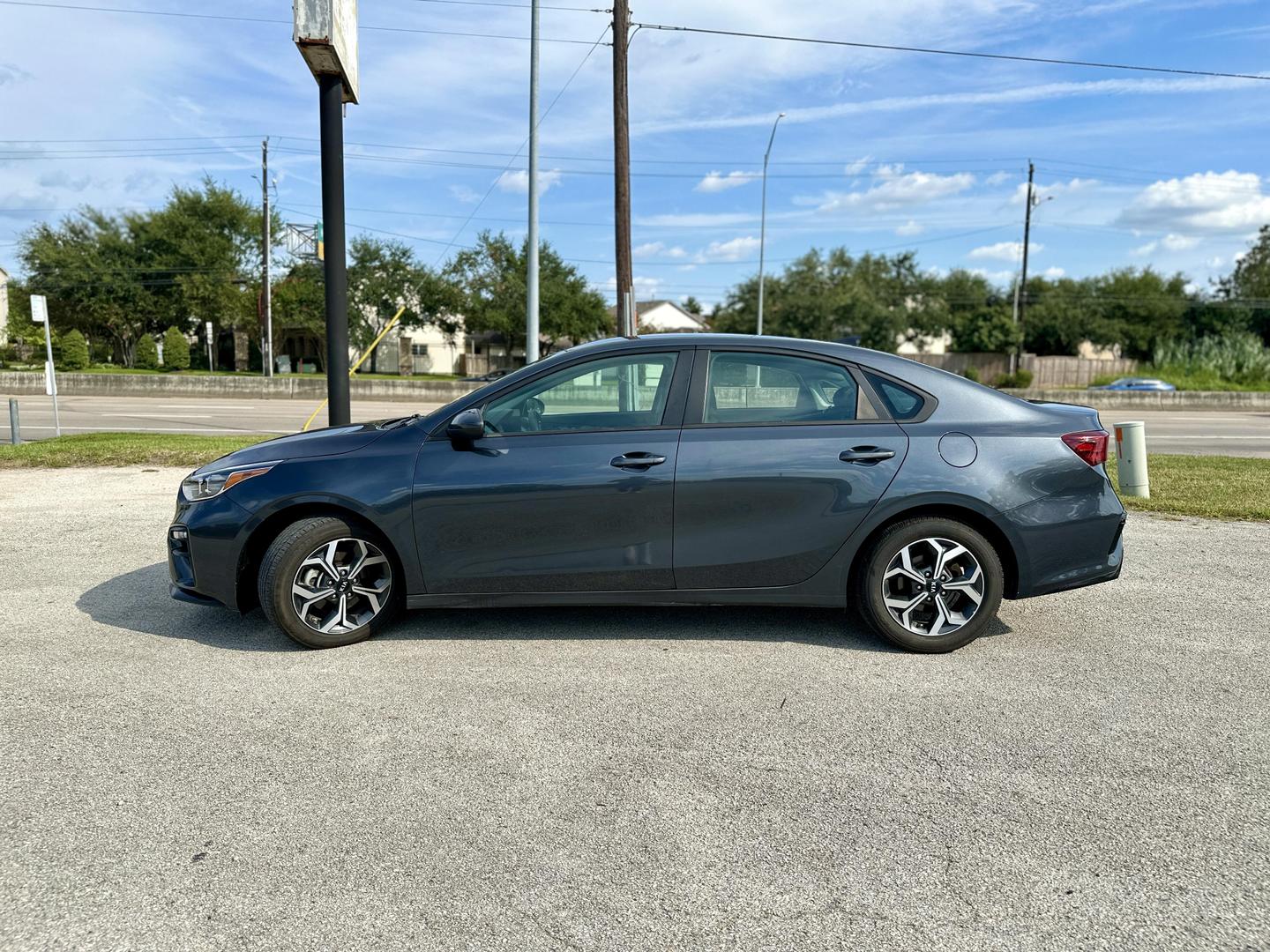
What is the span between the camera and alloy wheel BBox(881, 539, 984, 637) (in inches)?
182

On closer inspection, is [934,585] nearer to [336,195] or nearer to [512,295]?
[336,195]

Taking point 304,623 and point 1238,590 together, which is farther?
point 1238,590

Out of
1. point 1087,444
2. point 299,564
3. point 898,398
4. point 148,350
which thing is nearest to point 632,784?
point 299,564

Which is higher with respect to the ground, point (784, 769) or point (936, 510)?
point (936, 510)

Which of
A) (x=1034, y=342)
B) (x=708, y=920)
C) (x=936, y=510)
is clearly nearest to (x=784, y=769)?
(x=708, y=920)

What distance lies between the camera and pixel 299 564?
15.0 feet

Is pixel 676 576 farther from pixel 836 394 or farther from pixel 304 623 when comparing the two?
pixel 304 623

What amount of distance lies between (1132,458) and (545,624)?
5.35m

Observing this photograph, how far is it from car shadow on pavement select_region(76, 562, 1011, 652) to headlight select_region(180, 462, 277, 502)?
2.55ft

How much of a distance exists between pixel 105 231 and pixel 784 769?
58.6 meters

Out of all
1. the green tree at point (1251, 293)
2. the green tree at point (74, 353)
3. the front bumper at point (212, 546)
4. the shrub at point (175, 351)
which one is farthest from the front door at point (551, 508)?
the green tree at point (1251, 293)

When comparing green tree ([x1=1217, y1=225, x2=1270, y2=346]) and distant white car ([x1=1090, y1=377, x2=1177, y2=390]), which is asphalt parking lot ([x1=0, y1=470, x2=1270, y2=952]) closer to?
distant white car ([x1=1090, y1=377, x2=1177, y2=390])

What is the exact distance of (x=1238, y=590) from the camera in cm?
593

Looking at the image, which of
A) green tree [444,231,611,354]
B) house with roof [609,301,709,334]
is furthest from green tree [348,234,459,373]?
house with roof [609,301,709,334]
